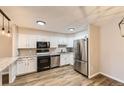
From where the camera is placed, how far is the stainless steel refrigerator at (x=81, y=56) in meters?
3.88

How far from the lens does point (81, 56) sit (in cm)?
417

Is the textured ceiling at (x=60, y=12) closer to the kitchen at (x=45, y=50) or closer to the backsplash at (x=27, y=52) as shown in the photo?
the kitchen at (x=45, y=50)

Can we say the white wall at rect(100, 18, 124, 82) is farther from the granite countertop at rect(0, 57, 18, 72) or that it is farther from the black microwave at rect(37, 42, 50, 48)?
the granite countertop at rect(0, 57, 18, 72)

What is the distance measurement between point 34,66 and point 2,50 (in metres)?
1.74

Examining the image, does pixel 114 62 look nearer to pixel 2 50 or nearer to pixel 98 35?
pixel 98 35

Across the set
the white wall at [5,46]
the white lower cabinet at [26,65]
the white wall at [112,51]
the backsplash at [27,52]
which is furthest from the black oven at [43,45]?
the white wall at [112,51]

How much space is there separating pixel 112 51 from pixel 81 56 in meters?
1.28

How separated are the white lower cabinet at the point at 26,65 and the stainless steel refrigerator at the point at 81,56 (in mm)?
2103

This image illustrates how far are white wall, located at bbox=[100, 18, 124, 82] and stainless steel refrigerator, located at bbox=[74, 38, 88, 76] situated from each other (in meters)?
0.89

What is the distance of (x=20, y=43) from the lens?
13.8 ft

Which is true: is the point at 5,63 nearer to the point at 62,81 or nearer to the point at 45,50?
the point at 62,81

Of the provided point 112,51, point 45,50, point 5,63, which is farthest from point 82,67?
point 5,63
